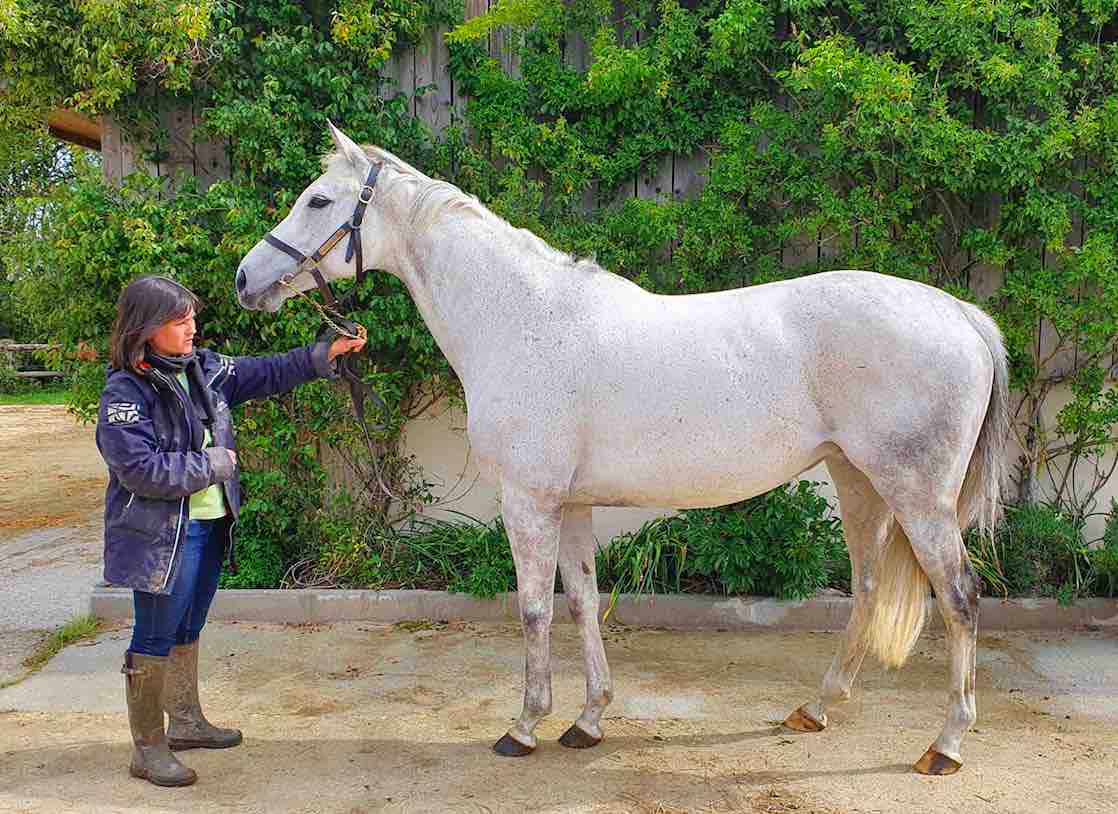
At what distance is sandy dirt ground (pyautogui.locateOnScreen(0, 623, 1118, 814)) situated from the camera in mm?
2746

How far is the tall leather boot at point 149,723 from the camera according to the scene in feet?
9.21

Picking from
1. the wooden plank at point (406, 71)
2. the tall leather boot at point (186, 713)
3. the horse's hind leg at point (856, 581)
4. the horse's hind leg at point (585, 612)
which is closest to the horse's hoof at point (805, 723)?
the horse's hind leg at point (856, 581)

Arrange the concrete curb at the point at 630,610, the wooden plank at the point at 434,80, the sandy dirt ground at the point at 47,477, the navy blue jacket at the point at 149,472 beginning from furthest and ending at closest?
the sandy dirt ground at the point at 47,477
the wooden plank at the point at 434,80
the concrete curb at the point at 630,610
the navy blue jacket at the point at 149,472

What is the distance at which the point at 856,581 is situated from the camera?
10.9 feet

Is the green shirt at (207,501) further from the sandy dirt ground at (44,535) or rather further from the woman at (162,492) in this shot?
the sandy dirt ground at (44,535)

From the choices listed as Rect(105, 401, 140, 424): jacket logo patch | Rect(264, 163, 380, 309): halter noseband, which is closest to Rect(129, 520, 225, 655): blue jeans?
Rect(105, 401, 140, 424): jacket logo patch

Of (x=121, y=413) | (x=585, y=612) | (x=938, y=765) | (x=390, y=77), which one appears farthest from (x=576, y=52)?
(x=938, y=765)

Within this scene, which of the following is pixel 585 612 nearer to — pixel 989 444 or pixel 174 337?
pixel 989 444

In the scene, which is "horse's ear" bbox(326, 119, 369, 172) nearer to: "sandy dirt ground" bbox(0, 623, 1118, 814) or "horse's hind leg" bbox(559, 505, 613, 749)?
"horse's hind leg" bbox(559, 505, 613, 749)

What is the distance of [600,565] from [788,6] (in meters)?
2.98

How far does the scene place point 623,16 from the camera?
498 cm

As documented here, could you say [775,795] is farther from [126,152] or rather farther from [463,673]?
[126,152]

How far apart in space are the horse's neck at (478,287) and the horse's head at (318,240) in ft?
0.63

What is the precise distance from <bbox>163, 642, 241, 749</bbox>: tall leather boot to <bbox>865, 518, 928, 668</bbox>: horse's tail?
7.56ft
